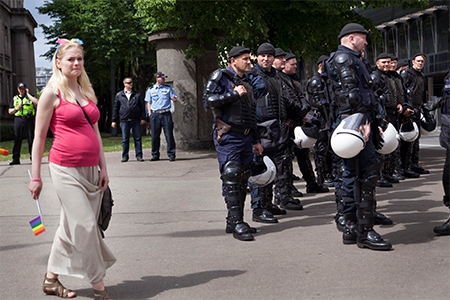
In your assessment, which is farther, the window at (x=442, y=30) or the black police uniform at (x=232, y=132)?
the window at (x=442, y=30)

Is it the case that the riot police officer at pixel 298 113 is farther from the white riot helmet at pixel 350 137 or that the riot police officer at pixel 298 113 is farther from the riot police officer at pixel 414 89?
the white riot helmet at pixel 350 137

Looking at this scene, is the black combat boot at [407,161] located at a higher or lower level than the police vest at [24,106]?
lower

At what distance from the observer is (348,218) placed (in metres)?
6.46

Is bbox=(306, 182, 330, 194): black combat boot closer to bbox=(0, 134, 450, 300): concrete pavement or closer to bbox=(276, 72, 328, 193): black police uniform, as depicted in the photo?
bbox=(276, 72, 328, 193): black police uniform

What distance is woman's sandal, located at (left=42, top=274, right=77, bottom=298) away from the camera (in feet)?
15.9

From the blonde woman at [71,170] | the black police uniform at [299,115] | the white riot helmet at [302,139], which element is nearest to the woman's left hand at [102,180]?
the blonde woman at [71,170]

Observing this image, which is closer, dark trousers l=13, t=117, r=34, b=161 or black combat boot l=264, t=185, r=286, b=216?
black combat boot l=264, t=185, r=286, b=216

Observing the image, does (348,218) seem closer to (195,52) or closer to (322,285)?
(322,285)

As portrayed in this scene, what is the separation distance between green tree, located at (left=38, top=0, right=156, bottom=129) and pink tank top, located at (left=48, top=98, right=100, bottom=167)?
97.3 feet

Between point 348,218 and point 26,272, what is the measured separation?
2982 millimetres

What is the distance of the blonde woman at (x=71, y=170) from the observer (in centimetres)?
466

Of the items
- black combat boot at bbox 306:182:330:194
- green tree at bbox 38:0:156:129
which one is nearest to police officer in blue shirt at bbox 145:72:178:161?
black combat boot at bbox 306:182:330:194

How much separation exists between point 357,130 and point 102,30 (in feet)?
99.7

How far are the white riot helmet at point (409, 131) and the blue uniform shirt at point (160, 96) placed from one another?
19.7 feet
